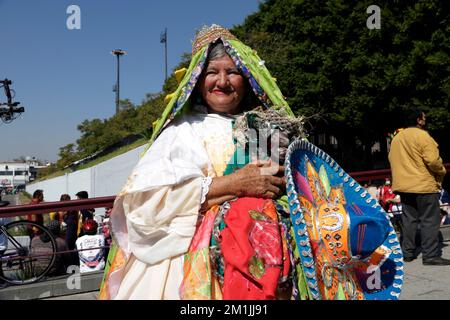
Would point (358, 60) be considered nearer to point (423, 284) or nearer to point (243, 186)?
point (423, 284)

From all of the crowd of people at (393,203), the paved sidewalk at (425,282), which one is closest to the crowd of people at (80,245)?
the paved sidewalk at (425,282)

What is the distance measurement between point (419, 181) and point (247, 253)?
3.58 meters

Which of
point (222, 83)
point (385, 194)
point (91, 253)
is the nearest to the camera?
point (222, 83)

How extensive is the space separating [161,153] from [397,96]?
45.4 feet

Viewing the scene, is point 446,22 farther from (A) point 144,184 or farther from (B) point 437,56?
(A) point 144,184

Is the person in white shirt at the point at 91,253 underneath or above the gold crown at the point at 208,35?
underneath

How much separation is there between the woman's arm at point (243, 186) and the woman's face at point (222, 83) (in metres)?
0.34

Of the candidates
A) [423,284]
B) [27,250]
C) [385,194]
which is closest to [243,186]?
[423,284]

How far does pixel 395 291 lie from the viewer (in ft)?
5.34

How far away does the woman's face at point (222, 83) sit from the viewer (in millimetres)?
1774

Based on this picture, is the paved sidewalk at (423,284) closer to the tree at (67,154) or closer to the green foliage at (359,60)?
the green foliage at (359,60)

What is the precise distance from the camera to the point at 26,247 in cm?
497
